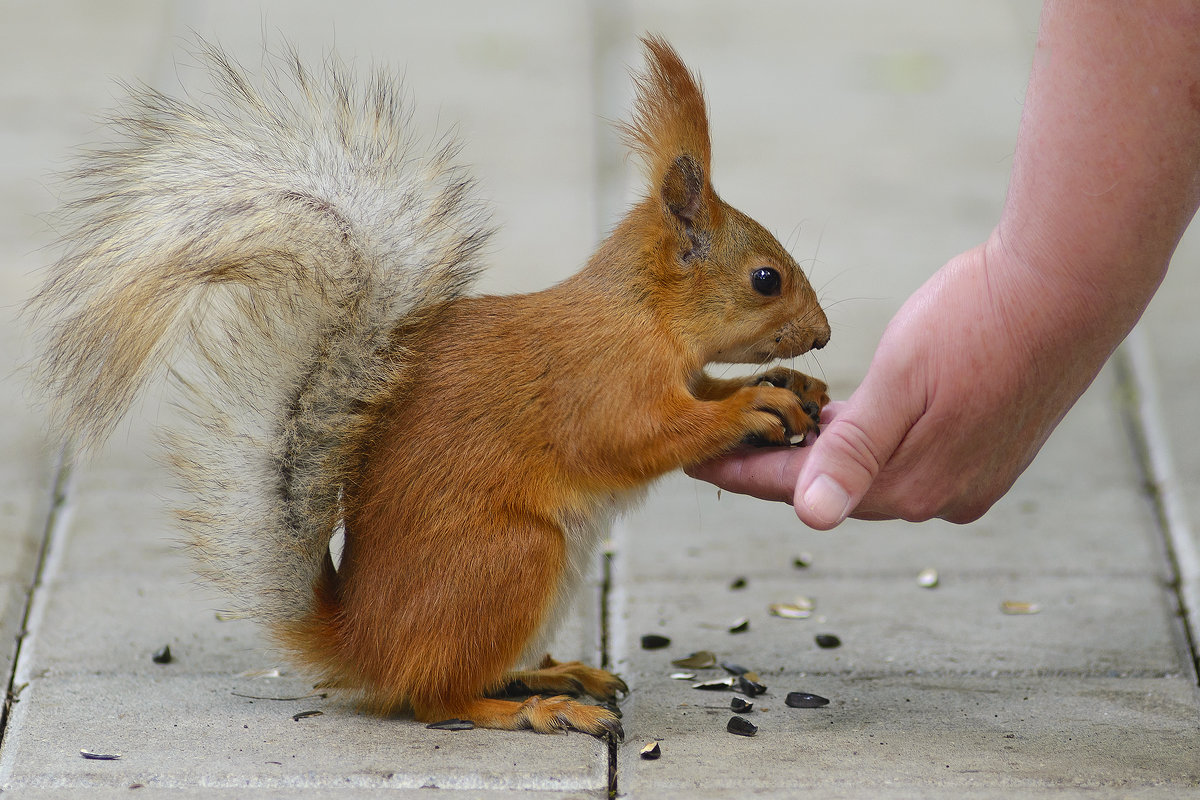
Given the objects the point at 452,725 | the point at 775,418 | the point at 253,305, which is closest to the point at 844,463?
the point at 775,418

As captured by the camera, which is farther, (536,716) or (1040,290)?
(536,716)

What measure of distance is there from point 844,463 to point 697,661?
67 cm

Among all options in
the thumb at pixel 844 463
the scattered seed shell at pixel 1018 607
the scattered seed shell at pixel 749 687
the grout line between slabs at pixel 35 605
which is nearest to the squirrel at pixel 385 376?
→ the thumb at pixel 844 463

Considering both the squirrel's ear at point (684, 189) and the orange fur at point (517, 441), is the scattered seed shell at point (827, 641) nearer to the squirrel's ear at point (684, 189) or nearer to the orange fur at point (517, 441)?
the orange fur at point (517, 441)

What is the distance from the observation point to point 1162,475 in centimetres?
315

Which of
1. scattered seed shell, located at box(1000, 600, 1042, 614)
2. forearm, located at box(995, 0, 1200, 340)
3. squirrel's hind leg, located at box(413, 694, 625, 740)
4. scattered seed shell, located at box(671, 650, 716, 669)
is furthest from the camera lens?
scattered seed shell, located at box(1000, 600, 1042, 614)

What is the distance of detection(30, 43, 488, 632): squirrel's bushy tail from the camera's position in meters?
1.98

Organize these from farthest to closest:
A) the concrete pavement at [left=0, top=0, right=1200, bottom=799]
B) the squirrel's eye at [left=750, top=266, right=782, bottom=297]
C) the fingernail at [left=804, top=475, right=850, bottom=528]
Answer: the squirrel's eye at [left=750, top=266, right=782, bottom=297] → the concrete pavement at [left=0, top=0, right=1200, bottom=799] → the fingernail at [left=804, top=475, right=850, bottom=528]

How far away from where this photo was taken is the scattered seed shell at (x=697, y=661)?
2504 mm

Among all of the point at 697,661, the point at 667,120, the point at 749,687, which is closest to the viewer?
the point at 667,120

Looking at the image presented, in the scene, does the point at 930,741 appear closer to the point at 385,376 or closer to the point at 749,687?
the point at 749,687

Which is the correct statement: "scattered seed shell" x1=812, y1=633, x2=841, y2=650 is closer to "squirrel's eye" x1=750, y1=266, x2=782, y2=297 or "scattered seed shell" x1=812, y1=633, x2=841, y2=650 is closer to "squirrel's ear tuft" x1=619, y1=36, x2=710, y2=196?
"squirrel's eye" x1=750, y1=266, x2=782, y2=297

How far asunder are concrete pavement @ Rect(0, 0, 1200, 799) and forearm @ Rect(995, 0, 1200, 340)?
0.74 m

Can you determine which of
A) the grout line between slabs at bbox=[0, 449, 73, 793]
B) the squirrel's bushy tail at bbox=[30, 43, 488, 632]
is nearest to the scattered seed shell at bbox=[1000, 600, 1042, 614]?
the squirrel's bushy tail at bbox=[30, 43, 488, 632]
